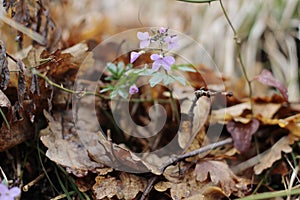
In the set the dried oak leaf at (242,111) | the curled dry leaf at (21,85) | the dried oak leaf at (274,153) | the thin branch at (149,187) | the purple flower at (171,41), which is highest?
the purple flower at (171,41)

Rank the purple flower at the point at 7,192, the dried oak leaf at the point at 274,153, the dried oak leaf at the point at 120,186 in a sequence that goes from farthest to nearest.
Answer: the dried oak leaf at the point at 274,153 < the dried oak leaf at the point at 120,186 < the purple flower at the point at 7,192

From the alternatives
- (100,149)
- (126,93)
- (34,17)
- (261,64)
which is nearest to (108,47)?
(34,17)

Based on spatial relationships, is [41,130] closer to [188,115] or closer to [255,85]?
Result: [188,115]

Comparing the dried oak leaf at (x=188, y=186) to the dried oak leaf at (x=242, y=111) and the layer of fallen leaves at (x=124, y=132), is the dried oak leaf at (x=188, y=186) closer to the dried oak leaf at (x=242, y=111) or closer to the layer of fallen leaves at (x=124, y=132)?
the layer of fallen leaves at (x=124, y=132)

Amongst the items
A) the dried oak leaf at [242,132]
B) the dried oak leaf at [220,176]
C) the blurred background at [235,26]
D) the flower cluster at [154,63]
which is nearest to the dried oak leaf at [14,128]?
the flower cluster at [154,63]

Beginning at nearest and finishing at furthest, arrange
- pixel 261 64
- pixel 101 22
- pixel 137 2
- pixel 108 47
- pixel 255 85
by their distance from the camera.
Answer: pixel 108 47, pixel 255 85, pixel 261 64, pixel 101 22, pixel 137 2

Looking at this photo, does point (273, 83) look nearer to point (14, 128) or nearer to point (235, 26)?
point (14, 128)

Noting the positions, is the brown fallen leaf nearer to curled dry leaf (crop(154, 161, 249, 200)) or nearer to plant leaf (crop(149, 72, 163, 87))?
curled dry leaf (crop(154, 161, 249, 200))
